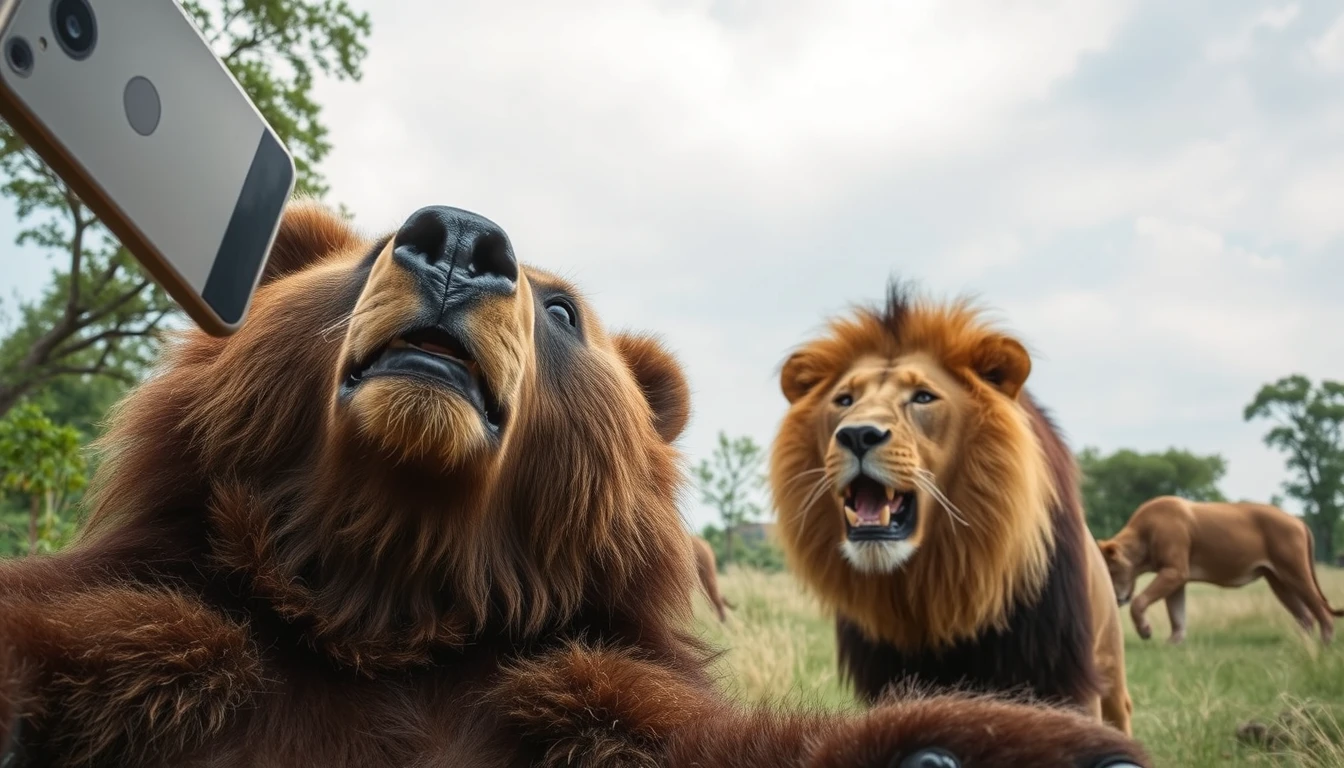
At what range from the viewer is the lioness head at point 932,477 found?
3320mm

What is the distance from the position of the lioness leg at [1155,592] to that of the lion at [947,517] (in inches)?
105

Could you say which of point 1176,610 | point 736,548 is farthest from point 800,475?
point 736,548

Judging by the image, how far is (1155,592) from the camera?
635cm

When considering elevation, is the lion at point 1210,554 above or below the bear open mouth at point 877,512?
below

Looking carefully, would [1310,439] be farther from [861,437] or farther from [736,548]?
[736,548]

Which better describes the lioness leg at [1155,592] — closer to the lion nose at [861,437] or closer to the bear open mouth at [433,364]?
the lion nose at [861,437]

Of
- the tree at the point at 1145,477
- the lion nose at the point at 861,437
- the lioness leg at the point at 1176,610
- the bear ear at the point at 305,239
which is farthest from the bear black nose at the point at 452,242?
the tree at the point at 1145,477

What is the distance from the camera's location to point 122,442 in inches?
86.5

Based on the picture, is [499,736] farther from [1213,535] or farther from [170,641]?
[1213,535]

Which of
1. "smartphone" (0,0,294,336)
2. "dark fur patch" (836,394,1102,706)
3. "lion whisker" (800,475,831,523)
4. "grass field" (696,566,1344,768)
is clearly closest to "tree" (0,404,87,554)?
"grass field" (696,566,1344,768)

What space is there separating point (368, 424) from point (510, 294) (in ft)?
1.11

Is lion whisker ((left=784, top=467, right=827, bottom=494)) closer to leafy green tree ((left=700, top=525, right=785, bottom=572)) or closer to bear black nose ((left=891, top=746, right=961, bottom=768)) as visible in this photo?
bear black nose ((left=891, top=746, right=961, bottom=768))

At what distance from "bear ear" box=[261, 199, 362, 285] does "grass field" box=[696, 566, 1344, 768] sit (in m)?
1.30

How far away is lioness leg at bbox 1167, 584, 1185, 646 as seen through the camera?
6.46 metres
